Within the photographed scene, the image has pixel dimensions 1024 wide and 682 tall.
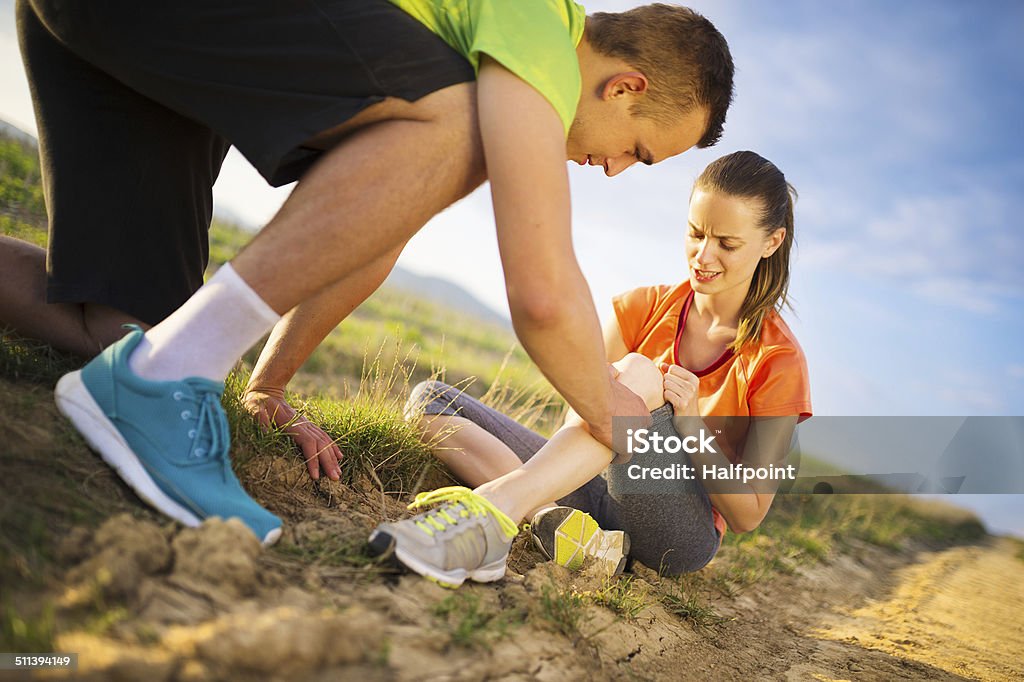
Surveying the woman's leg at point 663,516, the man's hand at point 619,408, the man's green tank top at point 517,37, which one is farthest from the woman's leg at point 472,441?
the man's green tank top at point 517,37

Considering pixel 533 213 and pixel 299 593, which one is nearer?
pixel 299 593

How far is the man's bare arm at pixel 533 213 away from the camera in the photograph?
63.4 inches

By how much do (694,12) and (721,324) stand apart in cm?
120

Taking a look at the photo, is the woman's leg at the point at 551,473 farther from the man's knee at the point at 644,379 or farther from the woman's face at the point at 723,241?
the woman's face at the point at 723,241

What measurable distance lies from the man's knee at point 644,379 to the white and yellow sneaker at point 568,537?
1.42 feet

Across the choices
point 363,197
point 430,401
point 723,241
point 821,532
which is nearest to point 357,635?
point 363,197

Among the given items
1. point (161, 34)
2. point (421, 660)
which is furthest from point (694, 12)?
point (421, 660)

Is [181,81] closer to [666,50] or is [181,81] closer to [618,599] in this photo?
[666,50]

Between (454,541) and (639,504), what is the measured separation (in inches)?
35.0

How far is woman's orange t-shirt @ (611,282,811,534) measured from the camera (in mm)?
2518

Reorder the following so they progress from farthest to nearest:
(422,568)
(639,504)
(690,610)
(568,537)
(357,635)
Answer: (690,610)
(639,504)
(568,537)
(422,568)
(357,635)

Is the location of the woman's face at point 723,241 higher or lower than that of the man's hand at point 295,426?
higher

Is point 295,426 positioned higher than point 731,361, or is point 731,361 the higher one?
point 731,361

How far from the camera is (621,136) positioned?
2.13m
